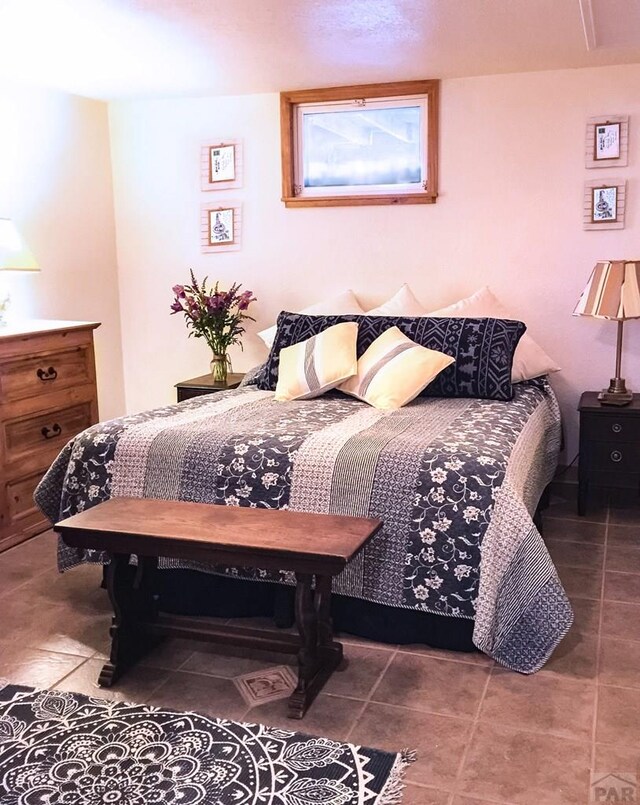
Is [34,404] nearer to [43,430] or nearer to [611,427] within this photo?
[43,430]

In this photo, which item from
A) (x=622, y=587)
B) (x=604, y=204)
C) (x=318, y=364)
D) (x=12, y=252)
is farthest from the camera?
(x=604, y=204)

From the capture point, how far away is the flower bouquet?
4621 millimetres

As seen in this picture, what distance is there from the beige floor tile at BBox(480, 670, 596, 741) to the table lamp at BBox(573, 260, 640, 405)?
6.14 feet

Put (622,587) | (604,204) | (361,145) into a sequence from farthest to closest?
(361,145)
(604,204)
(622,587)

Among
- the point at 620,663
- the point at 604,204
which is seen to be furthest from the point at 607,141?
the point at 620,663

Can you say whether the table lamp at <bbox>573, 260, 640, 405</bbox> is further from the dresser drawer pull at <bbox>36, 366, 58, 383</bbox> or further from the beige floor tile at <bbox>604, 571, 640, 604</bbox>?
the dresser drawer pull at <bbox>36, 366, 58, 383</bbox>

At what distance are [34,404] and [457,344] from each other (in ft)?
6.48

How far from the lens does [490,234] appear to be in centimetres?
441

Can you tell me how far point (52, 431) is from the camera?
390cm

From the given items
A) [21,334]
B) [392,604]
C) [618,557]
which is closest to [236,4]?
[21,334]

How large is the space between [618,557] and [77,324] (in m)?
2.75

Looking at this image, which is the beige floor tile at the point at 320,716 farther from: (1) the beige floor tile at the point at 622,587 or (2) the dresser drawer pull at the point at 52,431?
(2) the dresser drawer pull at the point at 52,431

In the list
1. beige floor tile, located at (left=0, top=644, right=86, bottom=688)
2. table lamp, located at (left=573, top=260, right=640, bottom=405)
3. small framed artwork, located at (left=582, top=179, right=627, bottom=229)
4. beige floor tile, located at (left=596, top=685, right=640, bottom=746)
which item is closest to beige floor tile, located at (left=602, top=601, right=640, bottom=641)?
beige floor tile, located at (left=596, top=685, right=640, bottom=746)

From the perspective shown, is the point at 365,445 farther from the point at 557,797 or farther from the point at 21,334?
the point at 21,334
